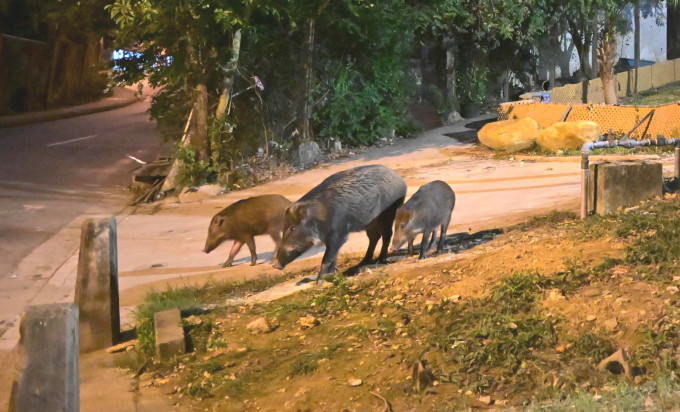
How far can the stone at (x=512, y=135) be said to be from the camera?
17.6 meters

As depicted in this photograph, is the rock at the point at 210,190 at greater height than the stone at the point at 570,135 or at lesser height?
lesser

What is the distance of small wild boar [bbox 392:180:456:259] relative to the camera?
8.26 metres

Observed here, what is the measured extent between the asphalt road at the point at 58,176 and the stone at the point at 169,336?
2166mm

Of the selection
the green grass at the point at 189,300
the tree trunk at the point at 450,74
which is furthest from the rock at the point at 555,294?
the tree trunk at the point at 450,74

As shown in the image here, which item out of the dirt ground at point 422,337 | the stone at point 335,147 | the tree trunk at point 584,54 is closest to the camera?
the dirt ground at point 422,337

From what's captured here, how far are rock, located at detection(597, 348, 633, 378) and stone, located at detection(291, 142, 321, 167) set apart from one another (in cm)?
1398

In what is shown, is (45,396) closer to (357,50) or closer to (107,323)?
(107,323)

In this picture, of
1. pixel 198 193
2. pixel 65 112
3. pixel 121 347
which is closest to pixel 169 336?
pixel 121 347

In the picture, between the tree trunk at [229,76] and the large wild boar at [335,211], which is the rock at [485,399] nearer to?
the large wild boar at [335,211]

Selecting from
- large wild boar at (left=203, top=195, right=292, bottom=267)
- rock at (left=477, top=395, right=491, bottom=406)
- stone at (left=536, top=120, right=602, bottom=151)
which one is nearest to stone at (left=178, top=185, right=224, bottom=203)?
large wild boar at (left=203, top=195, right=292, bottom=267)

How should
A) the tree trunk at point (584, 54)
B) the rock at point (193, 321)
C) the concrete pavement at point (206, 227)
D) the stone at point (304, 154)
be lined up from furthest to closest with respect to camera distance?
the tree trunk at point (584, 54) → the stone at point (304, 154) → the concrete pavement at point (206, 227) → the rock at point (193, 321)

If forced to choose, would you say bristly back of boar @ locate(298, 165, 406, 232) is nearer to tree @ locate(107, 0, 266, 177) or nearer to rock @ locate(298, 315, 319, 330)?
rock @ locate(298, 315, 319, 330)

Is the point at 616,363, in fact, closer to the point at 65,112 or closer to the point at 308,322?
the point at 308,322

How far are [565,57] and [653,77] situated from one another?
129 inches
